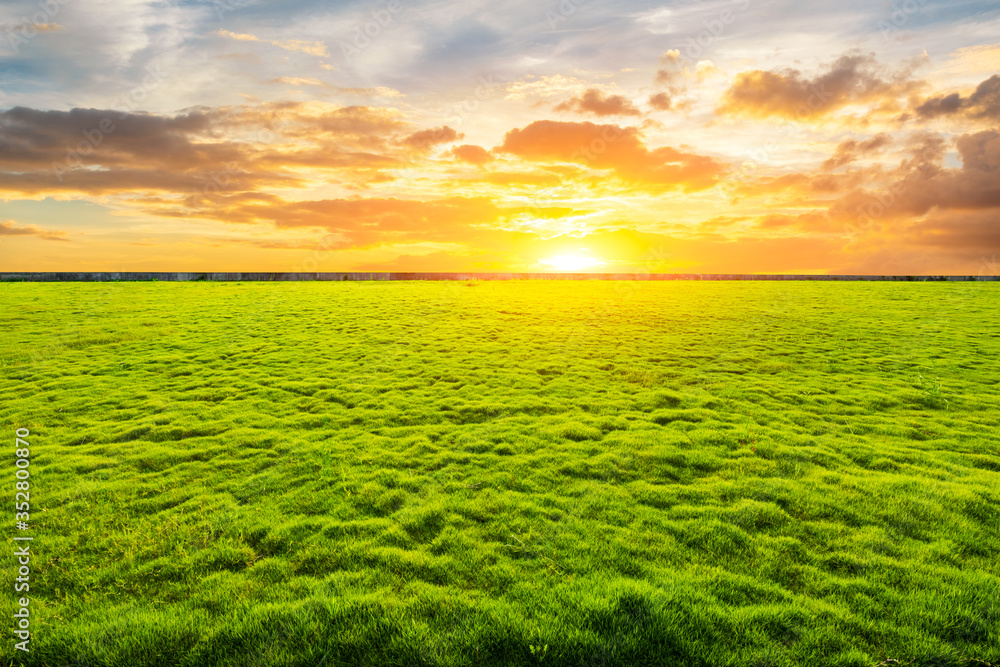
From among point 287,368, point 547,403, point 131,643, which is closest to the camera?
point 131,643

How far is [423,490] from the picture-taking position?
941cm

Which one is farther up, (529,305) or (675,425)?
(529,305)

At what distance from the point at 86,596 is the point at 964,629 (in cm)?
1082

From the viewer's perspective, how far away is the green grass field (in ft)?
18.5

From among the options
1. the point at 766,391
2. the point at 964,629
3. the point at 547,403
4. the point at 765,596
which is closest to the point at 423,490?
the point at 765,596

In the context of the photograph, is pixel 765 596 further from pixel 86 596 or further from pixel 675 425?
pixel 86 596

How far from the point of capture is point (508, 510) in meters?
8.56

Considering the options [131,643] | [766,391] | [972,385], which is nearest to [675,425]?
[766,391]

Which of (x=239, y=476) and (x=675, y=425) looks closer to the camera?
(x=239, y=476)

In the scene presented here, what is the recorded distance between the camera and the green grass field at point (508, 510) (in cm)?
564

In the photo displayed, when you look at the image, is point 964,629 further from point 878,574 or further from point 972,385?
point 972,385

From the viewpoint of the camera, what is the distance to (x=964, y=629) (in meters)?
5.75

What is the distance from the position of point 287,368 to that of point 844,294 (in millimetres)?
56071

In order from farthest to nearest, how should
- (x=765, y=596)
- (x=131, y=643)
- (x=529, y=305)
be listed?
(x=529, y=305) < (x=765, y=596) < (x=131, y=643)
